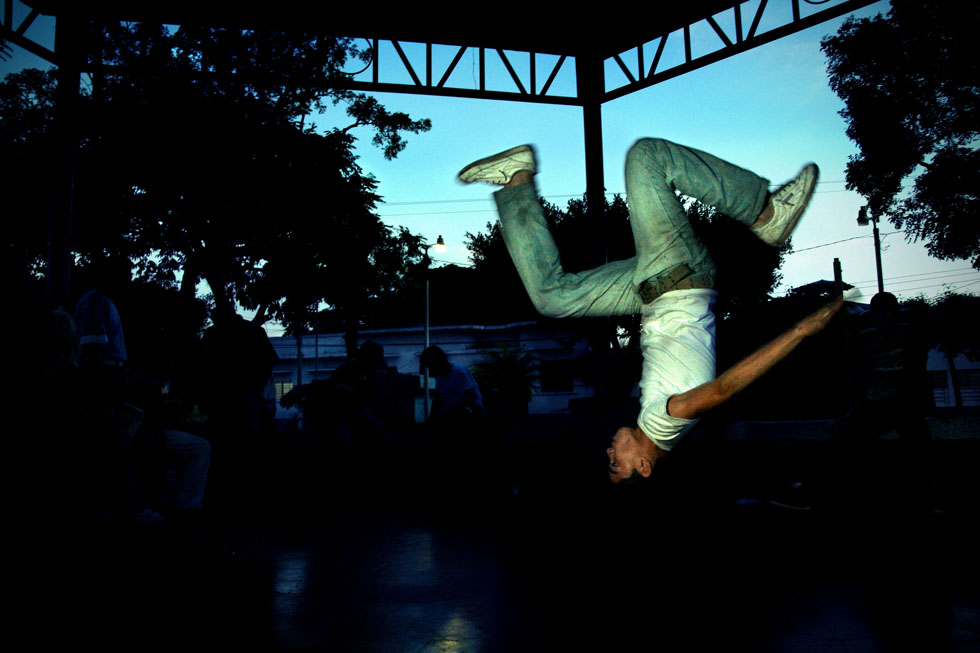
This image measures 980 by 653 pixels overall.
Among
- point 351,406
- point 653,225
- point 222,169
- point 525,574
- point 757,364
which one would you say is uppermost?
point 222,169

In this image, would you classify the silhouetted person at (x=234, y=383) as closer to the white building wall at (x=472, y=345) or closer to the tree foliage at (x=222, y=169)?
the tree foliage at (x=222, y=169)

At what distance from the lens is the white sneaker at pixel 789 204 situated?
3.87m

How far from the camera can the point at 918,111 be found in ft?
46.9

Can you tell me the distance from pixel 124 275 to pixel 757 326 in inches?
352

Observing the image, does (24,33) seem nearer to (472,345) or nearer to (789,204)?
(789,204)

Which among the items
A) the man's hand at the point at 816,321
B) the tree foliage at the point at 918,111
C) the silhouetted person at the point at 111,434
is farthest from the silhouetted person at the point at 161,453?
the tree foliage at the point at 918,111

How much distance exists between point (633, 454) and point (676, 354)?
60 cm

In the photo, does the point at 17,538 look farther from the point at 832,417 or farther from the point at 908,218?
the point at 908,218

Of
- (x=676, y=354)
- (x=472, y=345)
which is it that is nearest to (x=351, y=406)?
(x=676, y=354)

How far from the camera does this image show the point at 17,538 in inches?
60.3

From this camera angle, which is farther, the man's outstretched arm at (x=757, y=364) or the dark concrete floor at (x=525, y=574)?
the man's outstretched arm at (x=757, y=364)

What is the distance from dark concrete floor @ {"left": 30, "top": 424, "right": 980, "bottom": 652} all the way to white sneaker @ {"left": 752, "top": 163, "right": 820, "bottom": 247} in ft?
5.69

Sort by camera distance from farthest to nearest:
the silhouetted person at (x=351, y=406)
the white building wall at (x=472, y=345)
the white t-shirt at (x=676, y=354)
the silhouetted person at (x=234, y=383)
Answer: the white building wall at (x=472, y=345), the silhouetted person at (x=351, y=406), the silhouetted person at (x=234, y=383), the white t-shirt at (x=676, y=354)

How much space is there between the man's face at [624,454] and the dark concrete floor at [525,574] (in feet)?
1.84
